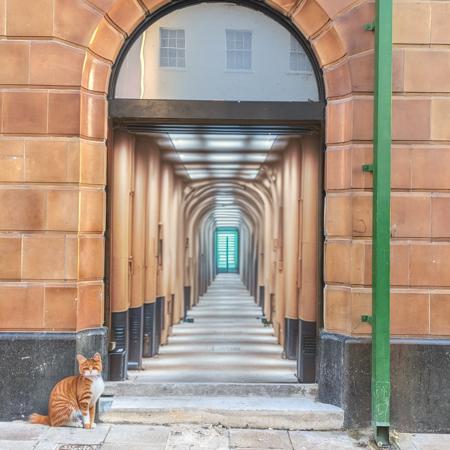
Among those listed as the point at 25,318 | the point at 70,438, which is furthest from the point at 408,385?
the point at 25,318

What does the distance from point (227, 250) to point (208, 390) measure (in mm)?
37670

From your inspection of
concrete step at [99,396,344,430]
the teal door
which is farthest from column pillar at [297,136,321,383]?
the teal door

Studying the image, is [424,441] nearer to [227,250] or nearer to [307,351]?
[307,351]

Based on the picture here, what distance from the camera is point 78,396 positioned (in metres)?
5.07

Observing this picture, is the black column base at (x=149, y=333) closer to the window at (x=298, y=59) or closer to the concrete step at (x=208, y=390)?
the concrete step at (x=208, y=390)

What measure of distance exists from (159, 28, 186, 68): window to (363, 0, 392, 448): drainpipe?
181 centimetres

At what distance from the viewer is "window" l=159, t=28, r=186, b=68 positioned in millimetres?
5852

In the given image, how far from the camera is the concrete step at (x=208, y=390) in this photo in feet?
18.6

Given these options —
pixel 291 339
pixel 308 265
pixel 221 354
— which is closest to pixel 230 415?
pixel 308 265

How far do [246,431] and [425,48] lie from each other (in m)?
3.51

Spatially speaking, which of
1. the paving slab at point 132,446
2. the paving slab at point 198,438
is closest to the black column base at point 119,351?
the paving slab at point 198,438

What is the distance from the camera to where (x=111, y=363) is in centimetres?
621

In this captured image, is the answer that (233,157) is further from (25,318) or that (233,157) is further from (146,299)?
(25,318)

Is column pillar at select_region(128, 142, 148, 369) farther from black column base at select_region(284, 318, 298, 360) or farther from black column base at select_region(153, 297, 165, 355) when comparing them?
black column base at select_region(284, 318, 298, 360)
